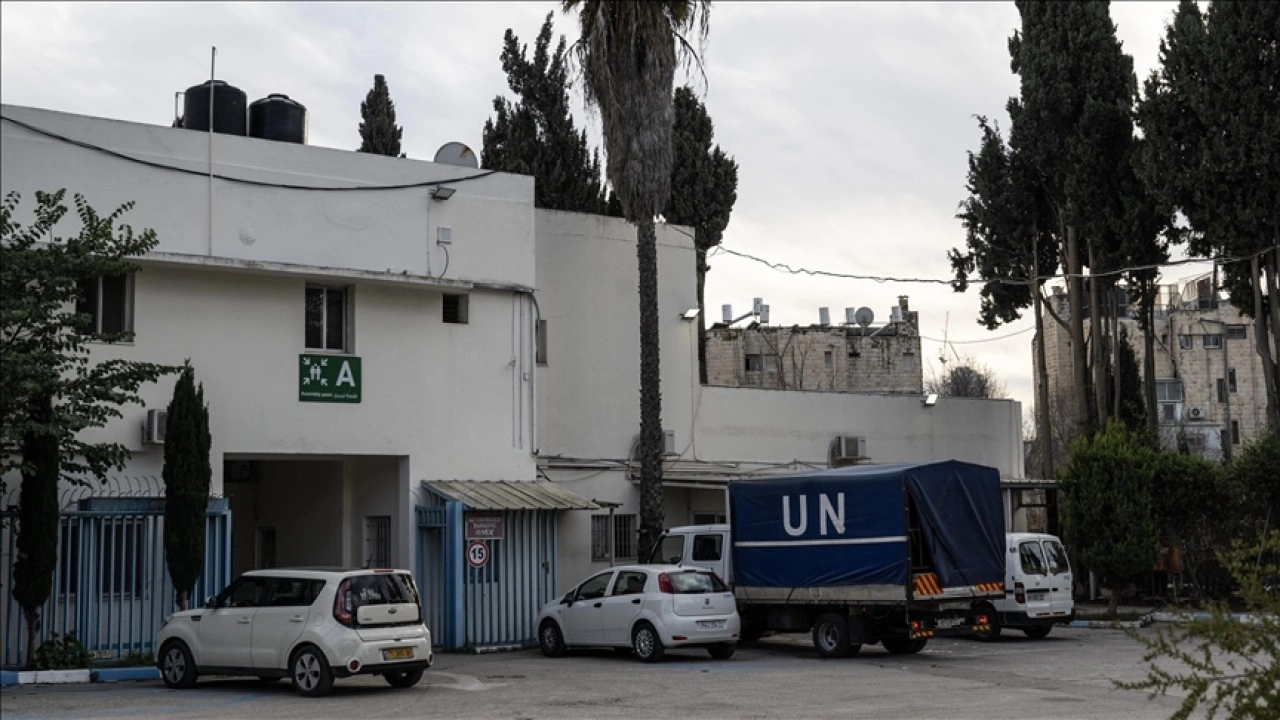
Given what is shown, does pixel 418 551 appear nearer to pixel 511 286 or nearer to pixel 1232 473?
pixel 511 286

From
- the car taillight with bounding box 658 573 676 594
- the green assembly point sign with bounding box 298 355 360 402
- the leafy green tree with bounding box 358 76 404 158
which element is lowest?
the car taillight with bounding box 658 573 676 594

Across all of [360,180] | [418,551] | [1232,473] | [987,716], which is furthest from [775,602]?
[1232,473]

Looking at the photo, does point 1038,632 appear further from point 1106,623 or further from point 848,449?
point 848,449

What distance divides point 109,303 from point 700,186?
741 inches

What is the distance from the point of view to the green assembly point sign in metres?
22.3

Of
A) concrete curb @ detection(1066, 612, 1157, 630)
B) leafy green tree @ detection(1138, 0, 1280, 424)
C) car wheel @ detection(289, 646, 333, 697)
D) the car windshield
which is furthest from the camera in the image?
leafy green tree @ detection(1138, 0, 1280, 424)

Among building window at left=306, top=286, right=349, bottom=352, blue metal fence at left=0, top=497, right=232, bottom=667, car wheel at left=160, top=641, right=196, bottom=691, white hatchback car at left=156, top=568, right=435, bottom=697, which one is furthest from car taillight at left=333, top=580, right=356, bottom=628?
building window at left=306, top=286, right=349, bottom=352

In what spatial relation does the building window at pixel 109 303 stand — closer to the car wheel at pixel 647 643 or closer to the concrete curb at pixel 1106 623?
the car wheel at pixel 647 643

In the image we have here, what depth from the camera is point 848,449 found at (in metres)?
30.7

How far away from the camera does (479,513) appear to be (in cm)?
2294

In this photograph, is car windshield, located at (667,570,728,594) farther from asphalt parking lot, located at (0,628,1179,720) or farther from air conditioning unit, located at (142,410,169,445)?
air conditioning unit, located at (142,410,169,445)

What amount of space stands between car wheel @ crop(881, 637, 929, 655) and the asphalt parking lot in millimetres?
179

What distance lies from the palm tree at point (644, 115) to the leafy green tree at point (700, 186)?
11.1 m

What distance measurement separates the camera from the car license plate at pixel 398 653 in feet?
53.3
